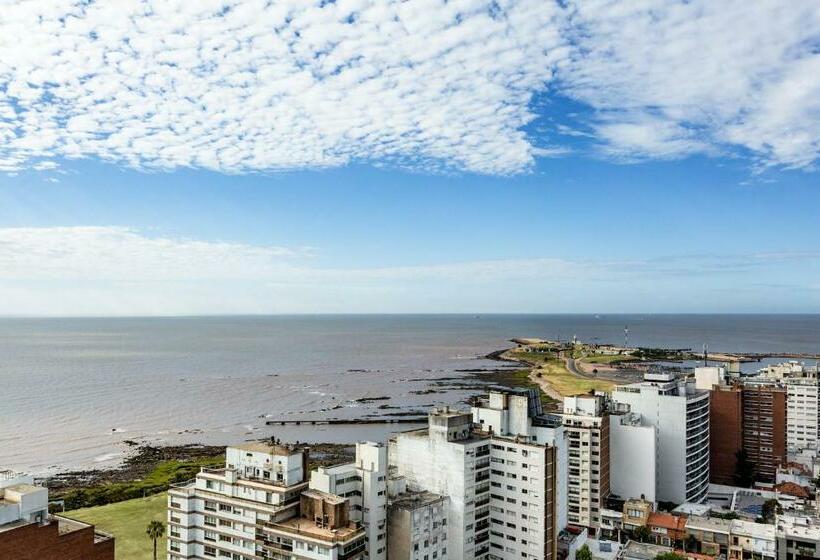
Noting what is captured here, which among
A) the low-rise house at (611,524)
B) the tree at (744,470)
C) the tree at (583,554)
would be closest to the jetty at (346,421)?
the tree at (744,470)

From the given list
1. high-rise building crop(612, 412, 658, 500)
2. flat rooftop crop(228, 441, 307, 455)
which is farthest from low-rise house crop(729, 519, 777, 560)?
flat rooftop crop(228, 441, 307, 455)

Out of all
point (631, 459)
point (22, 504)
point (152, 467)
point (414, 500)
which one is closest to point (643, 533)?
point (631, 459)

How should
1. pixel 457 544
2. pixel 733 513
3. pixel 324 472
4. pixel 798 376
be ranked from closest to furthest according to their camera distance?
pixel 324 472 → pixel 457 544 → pixel 733 513 → pixel 798 376

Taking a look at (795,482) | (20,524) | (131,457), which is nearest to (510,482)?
(20,524)

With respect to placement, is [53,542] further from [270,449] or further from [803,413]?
[803,413]

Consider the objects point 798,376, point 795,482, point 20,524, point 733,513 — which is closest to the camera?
point 20,524

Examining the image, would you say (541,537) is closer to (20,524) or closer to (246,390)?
(20,524)
